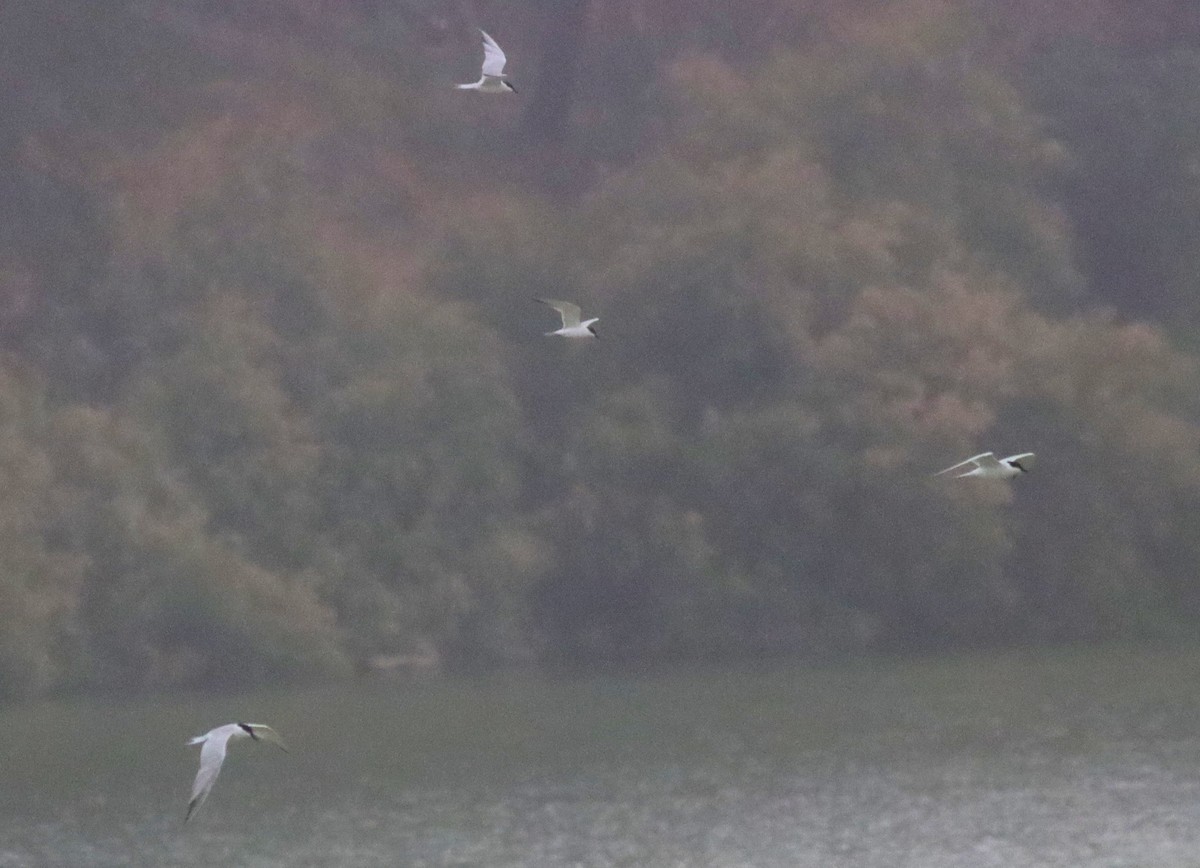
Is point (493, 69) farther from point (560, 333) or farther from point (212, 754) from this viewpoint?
point (212, 754)

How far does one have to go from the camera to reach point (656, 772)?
3131 cm

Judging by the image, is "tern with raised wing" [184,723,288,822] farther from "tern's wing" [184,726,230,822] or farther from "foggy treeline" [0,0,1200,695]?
"foggy treeline" [0,0,1200,695]

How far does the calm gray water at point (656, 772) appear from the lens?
88.0 feet

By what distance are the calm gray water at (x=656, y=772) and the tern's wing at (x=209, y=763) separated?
219 inches

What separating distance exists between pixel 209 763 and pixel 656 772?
11718mm

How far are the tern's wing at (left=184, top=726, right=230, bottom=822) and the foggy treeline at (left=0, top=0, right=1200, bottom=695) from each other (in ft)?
63.4

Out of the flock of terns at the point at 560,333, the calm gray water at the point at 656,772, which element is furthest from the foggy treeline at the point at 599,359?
the flock of terns at the point at 560,333

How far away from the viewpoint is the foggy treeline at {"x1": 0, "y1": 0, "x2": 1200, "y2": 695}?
139ft

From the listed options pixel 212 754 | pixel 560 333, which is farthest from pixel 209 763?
pixel 560 333

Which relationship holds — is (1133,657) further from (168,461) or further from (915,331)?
(168,461)

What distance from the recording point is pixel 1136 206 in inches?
1991

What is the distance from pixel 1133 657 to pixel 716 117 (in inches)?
549

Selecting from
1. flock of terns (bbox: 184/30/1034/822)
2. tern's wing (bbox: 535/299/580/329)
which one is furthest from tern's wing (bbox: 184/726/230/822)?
tern's wing (bbox: 535/299/580/329)

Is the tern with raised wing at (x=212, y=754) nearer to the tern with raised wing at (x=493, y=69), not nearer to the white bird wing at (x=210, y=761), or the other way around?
the white bird wing at (x=210, y=761)
